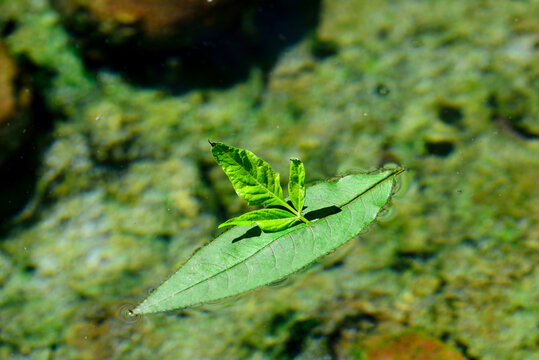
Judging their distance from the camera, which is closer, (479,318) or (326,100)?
(479,318)

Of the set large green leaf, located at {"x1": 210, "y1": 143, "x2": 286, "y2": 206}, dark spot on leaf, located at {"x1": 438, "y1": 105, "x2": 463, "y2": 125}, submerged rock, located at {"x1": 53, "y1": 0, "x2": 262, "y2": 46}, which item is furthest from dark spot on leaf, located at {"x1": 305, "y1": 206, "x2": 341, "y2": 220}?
submerged rock, located at {"x1": 53, "y1": 0, "x2": 262, "y2": 46}

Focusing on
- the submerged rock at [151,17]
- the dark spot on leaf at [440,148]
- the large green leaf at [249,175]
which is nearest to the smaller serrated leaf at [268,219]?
the large green leaf at [249,175]

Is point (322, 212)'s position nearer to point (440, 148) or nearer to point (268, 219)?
point (268, 219)

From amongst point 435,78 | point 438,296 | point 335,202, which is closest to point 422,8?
point 435,78

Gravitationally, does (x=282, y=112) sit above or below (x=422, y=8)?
below

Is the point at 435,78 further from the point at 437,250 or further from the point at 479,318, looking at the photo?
the point at 479,318

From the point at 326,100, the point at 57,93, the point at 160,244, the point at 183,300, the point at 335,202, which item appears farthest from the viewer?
the point at 57,93

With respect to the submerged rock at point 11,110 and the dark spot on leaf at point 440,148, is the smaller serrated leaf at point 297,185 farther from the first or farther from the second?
the submerged rock at point 11,110
